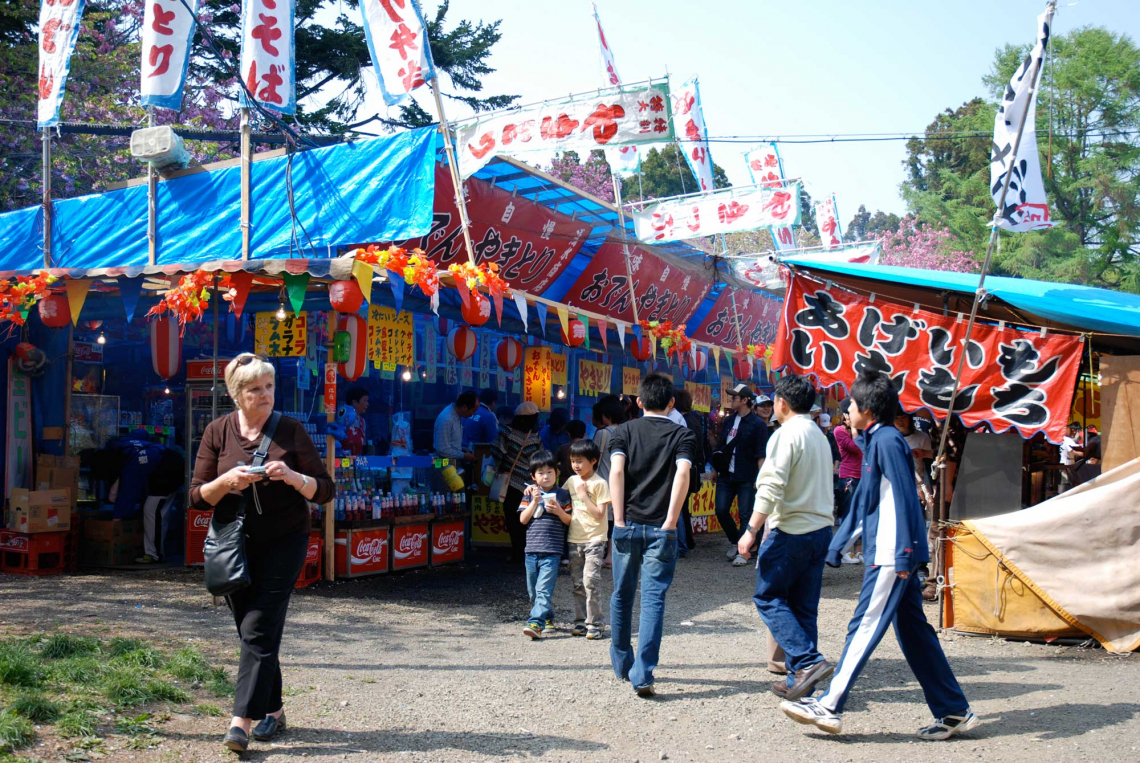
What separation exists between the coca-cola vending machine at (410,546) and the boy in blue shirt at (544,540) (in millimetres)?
2905

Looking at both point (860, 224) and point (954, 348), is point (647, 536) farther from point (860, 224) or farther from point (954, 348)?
point (860, 224)

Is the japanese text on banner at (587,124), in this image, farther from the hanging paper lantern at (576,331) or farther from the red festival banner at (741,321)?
the red festival banner at (741,321)

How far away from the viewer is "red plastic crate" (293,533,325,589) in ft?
28.7

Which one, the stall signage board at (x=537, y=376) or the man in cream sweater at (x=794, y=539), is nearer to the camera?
the man in cream sweater at (x=794, y=539)

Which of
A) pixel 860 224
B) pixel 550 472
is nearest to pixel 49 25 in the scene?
pixel 550 472

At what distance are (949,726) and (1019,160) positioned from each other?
4.53m

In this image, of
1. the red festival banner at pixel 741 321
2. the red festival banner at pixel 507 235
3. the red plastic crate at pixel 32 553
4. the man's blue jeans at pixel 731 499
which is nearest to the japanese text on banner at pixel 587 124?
the red festival banner at pixel 507 235

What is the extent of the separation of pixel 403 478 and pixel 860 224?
8638 cm

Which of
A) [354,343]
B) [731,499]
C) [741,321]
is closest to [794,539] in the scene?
[354,343]

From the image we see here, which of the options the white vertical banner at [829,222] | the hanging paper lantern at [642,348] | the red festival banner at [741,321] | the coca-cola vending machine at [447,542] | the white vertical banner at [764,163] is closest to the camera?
the coca-cola vending machine at [447,542]

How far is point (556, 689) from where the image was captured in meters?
5.52

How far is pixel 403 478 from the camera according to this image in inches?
404

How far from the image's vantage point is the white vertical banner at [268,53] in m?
8.78

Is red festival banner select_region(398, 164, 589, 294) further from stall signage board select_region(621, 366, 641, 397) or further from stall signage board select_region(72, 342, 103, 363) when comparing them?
stall signage board select_region(72, 342, 103, 363)
